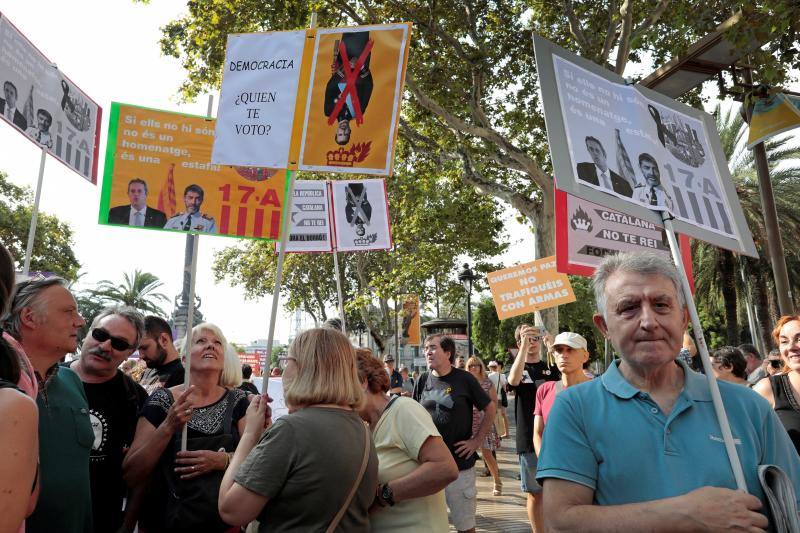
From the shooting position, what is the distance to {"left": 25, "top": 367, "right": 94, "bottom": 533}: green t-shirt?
2.68 m

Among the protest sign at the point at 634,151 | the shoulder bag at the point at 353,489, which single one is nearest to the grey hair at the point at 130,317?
the shoulder bag at the point at 353,489

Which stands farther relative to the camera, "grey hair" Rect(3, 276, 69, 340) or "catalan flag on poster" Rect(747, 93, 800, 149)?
"catalan flag on poster" Rect(747, 93, 800, 149)

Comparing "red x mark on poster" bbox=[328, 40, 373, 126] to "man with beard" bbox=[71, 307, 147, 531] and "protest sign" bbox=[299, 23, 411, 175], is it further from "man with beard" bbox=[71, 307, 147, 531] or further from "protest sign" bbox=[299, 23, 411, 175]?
"man with beard" bbox=[71, 307, 147, 531]

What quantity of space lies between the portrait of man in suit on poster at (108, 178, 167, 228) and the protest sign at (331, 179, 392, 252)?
2.91 metres

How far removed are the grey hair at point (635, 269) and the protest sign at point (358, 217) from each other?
19.0 feet

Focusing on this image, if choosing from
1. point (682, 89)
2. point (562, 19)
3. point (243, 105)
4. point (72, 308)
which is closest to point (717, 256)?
point (562, 19)

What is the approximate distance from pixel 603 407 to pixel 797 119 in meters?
7.10

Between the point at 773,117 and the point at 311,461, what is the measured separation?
7.43 metres

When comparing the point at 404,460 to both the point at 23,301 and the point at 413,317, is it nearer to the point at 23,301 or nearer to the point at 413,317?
the point at 23,301

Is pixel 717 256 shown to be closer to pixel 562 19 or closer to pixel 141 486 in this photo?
pixel 562 19

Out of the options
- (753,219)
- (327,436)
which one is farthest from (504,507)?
(753,219)

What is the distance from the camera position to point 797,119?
764 cm

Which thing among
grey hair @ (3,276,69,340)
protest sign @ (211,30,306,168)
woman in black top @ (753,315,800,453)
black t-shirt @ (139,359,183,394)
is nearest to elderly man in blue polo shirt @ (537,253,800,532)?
woman in black top @ (753,315,800,453)

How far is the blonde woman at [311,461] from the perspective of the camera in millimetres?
2598
